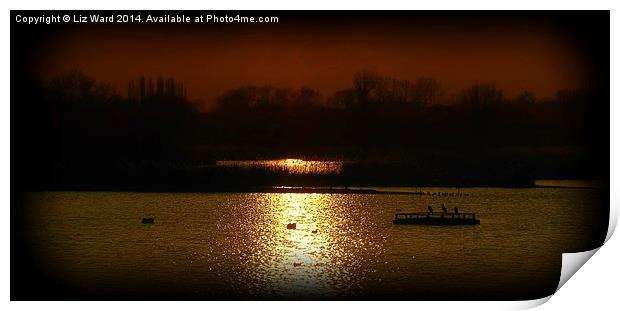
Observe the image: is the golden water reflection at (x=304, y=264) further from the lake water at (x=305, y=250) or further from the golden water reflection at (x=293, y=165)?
the golden water reflection at (x=293, y=165)

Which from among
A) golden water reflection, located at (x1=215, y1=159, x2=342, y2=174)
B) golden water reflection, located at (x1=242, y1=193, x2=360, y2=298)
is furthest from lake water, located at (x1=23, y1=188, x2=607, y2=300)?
golden water reflection, located at (x1=215, y1=159, x2=342, y2=174)

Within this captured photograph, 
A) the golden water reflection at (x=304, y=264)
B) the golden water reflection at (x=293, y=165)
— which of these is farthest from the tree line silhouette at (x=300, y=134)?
the golden water reflection at (x=304, y=264)

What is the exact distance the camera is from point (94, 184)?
38.8ft

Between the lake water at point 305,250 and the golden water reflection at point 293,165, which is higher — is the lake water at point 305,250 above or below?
below

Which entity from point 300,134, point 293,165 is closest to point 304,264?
point 293,165

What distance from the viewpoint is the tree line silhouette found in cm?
1115

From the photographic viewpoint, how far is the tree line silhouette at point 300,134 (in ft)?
36.6

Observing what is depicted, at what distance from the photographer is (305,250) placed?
14.2 metres

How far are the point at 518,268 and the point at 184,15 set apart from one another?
34.8ft

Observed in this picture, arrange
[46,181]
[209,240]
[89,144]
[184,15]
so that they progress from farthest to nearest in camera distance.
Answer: [209,240] < [89,144] < [46,181] < [184,15]

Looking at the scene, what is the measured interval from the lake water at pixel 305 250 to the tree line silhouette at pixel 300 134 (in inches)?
25.7

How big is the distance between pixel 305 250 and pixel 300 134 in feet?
7.58

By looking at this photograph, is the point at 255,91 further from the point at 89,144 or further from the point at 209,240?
the point at 209,240
